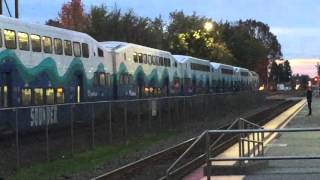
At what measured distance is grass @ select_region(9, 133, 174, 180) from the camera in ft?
50.5

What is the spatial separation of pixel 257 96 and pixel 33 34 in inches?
1749

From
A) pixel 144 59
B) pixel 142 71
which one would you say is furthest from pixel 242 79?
pixel 142 71

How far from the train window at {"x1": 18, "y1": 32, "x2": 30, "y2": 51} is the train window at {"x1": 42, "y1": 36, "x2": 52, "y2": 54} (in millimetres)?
1411

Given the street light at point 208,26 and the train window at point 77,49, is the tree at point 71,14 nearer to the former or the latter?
the street light at point 208,26

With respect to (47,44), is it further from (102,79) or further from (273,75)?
(273,75)

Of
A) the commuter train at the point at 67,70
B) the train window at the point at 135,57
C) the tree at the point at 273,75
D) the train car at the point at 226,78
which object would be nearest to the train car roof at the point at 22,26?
the commuter train at the point at 67,70

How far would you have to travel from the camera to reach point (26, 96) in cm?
2286

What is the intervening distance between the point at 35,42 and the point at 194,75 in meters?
30.7

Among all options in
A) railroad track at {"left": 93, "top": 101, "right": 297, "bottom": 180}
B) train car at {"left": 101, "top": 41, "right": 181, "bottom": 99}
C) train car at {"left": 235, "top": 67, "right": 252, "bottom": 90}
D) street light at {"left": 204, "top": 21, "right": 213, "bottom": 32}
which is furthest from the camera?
street light at {"left": 204, "top": 21, "right": 213, "bottom": 32}

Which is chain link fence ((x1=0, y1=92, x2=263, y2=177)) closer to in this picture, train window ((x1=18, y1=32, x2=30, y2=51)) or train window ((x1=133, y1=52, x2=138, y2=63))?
train window ((x1=18, y1=32, x2=30, y2=51))

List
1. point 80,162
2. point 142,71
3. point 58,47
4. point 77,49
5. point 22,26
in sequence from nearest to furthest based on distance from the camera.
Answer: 1. point 80,162
2. point 22,26
3. point 58,47
4. point 77,49
5. point 142,71

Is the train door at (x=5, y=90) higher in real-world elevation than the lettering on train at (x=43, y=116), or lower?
higher

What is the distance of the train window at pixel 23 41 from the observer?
22281mm

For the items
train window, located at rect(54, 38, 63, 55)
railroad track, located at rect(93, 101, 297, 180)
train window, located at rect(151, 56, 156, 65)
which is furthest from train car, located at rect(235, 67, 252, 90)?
railroad track, located at rect(93, 101, 297, 180)
